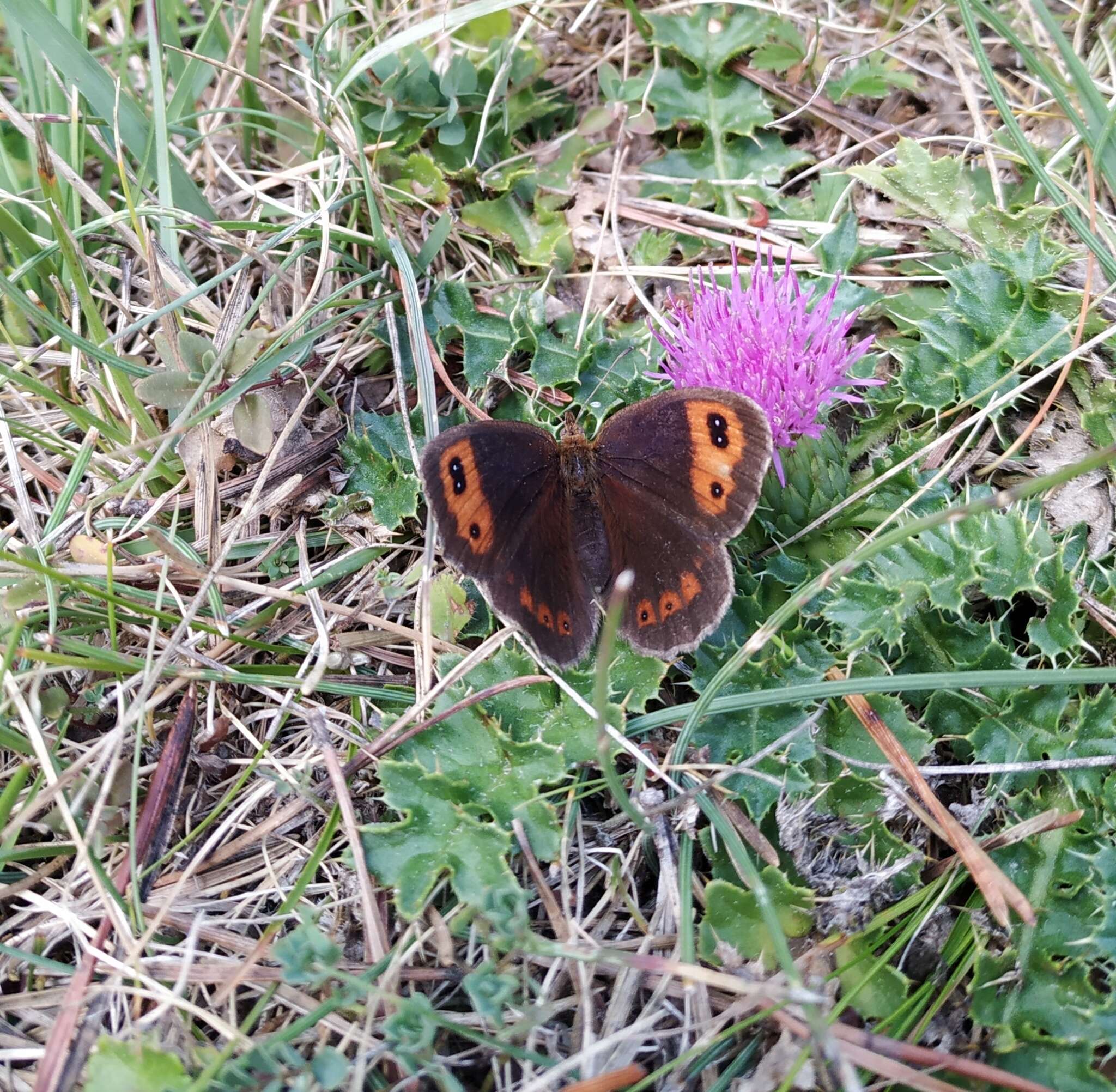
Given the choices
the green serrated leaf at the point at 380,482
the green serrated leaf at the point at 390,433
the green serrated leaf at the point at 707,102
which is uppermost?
the green serrated leaf at the point at 707,102

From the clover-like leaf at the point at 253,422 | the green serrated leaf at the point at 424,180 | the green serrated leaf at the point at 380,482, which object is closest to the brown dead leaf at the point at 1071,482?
the green serrated leaf at the point at 380,482

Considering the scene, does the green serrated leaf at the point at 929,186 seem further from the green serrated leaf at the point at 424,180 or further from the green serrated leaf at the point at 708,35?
the green serrated leaf at the point at 424,180

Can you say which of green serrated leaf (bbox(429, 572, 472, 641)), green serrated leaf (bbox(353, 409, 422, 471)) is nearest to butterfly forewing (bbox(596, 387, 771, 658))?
green serrated leaf (bbox(429, 572, 472, 641))

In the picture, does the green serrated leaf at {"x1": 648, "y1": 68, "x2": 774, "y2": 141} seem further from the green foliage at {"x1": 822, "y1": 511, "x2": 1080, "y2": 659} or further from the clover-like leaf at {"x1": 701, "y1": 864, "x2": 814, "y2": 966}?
the clover-like leaf at {"x1": 701, "y1": 864, "x2": 814, "y2": 966}

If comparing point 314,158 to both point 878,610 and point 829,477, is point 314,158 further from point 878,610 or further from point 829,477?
point 878,610

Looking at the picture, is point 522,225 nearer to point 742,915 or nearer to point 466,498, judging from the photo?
point 466,498

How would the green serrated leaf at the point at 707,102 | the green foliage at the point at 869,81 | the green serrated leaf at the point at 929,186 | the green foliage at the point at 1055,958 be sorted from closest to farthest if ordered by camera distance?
1. the green foliage at the point at 1055,958
2. the green serrated leaf at the point at 929,186
3. the green foliage at the point at 869,81
4. the green serrated leaf at the point at 707,102

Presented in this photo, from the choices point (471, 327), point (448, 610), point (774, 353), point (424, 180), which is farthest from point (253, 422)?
point (774, 353)
